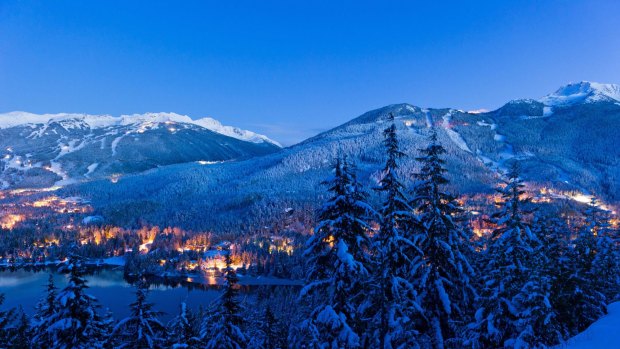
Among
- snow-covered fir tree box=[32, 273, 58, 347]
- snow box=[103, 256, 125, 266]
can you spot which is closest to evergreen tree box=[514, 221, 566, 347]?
snow-covered fir tree box=[32, 273, 58, 347]

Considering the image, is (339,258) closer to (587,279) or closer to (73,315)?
(73,315)

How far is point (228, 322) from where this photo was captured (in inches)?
1038

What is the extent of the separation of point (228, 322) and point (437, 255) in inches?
572

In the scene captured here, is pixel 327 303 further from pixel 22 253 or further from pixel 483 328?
pixel 22 253

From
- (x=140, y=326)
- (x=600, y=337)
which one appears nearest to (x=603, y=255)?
(x=600, y=337)

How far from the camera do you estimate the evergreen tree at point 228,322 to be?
2570 cm

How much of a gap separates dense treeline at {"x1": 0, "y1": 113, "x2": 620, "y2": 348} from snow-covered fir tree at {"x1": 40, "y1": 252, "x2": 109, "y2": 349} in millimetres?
64

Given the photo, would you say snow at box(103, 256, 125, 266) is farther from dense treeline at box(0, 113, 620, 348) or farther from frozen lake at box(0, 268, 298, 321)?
dense treeline at box(0, 113, 620, 348)

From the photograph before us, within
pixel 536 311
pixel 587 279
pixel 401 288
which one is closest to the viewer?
pixel 401 288

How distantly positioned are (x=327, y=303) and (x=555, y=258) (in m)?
22.5

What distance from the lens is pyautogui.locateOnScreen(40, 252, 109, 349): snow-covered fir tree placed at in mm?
21938

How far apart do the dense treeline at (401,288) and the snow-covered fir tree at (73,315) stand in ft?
0.21

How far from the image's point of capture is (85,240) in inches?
7702

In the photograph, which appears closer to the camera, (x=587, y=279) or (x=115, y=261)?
(x=587, y=279)
